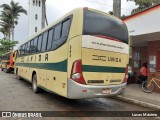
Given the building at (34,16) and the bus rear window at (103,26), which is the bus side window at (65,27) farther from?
the building at (34,16)

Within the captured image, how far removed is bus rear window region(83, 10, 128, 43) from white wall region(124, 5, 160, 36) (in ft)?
8.93

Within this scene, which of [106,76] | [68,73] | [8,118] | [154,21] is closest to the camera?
[8,118]

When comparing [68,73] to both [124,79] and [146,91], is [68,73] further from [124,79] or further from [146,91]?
[146,91]

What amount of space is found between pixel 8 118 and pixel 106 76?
337 centimetres

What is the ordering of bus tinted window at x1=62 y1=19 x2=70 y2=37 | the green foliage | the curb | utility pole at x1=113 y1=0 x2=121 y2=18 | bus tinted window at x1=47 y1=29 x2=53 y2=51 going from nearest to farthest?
1. bus tinted window at x1=62 y1=19 x2=70 y2=37
2. the curb
3. bus tinted window at x1=47 y1=29 x2=53 y2=51
4. utility pole at x1=113 y1=0 x2=121 y2=18
5. the green foliage

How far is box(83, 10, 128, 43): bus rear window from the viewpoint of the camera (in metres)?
7.14

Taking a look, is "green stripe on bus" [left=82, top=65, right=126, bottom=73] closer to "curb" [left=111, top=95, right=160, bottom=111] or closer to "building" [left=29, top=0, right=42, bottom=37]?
"curb" [left=111, top=95, right=160, bottom=111]

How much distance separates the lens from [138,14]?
11359mm

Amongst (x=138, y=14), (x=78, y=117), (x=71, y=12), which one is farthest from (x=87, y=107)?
(x=138, y=14)

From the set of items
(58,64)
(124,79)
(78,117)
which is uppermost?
(58,64)

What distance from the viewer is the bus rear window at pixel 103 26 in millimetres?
7137

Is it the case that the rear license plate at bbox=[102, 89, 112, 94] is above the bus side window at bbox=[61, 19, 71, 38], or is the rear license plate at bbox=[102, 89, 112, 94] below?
below

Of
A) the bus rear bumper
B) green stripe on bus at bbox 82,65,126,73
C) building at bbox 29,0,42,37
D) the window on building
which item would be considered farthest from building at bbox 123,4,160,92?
building at bbox 29,0,42,37

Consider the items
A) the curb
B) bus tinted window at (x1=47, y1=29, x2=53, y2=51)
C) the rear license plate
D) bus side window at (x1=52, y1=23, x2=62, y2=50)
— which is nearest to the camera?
the rear license plate
